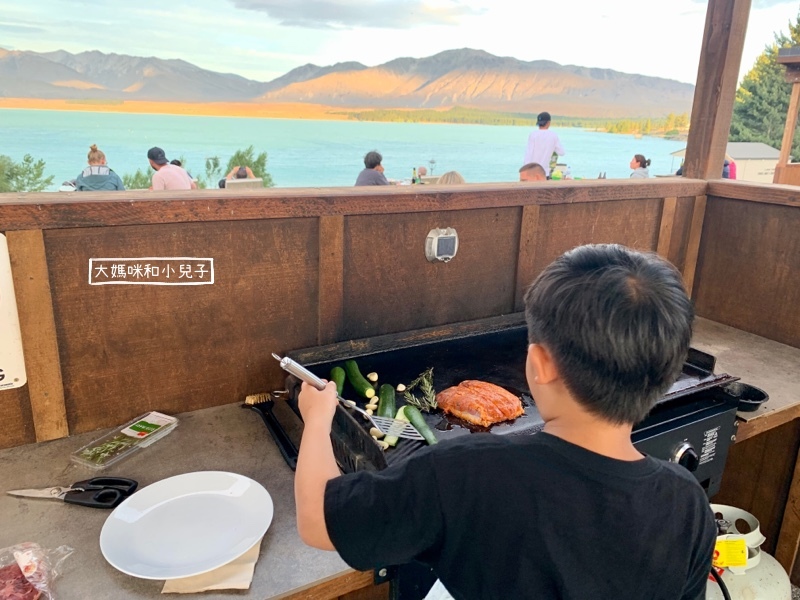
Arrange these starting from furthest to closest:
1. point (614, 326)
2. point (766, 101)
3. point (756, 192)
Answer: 1. point (766, 101)
2. point (756, 192)
3. point (614, 326)

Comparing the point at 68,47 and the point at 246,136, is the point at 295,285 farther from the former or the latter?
the point at 246,136

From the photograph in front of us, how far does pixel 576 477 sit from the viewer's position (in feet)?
3.06

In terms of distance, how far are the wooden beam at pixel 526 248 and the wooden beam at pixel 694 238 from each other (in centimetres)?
98

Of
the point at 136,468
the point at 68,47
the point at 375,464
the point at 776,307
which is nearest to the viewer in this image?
the point at 375,464

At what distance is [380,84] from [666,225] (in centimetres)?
5344

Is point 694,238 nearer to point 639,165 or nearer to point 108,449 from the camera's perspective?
point 108,449

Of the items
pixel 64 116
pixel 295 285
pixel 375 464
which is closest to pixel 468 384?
pixel 375 464

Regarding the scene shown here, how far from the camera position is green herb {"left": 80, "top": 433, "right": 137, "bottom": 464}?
5.38 feet

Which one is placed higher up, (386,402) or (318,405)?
(318,405)

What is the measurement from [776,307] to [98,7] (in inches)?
2292

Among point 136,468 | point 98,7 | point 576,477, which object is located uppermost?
point 98,7

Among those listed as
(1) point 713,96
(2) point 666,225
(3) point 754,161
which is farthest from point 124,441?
(3) point 754,161

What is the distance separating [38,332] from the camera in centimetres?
165

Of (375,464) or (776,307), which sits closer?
(375,464)
